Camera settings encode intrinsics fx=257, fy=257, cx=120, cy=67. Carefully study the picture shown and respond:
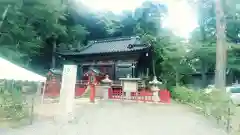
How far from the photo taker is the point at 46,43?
3156 centimetres

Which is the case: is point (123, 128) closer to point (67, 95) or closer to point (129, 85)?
point (67, 95)

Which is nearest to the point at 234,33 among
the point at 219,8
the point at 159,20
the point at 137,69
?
the point at 159,20

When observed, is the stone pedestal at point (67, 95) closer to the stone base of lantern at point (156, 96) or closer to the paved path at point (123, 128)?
the paved path at point (123, 128)

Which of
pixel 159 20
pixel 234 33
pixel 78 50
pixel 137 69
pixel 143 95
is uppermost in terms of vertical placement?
pixel 159 20

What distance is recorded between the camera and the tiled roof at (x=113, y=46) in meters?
24.4

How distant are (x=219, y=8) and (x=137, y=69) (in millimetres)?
12757

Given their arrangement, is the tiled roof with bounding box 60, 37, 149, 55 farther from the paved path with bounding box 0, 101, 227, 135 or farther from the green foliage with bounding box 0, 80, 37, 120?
the green foliage with bounding box 0, 80, 37, 120

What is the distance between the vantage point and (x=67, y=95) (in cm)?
1020

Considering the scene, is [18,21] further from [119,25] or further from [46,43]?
[119,25]

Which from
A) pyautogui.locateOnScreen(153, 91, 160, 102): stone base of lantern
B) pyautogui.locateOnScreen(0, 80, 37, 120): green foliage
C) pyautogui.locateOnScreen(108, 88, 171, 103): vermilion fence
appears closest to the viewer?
pyautogui.locateOnScreen(0, 80, 37, 120): green foliage

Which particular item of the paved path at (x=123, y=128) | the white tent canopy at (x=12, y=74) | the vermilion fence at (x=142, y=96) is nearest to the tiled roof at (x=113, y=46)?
the vermilion fence at (x=142, y=96)

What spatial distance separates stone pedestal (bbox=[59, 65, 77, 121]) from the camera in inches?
400

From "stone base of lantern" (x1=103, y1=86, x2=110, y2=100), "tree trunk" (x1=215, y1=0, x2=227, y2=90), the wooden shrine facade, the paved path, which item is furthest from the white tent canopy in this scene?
the wooden shrine facade

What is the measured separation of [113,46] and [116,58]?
2.69 meters
